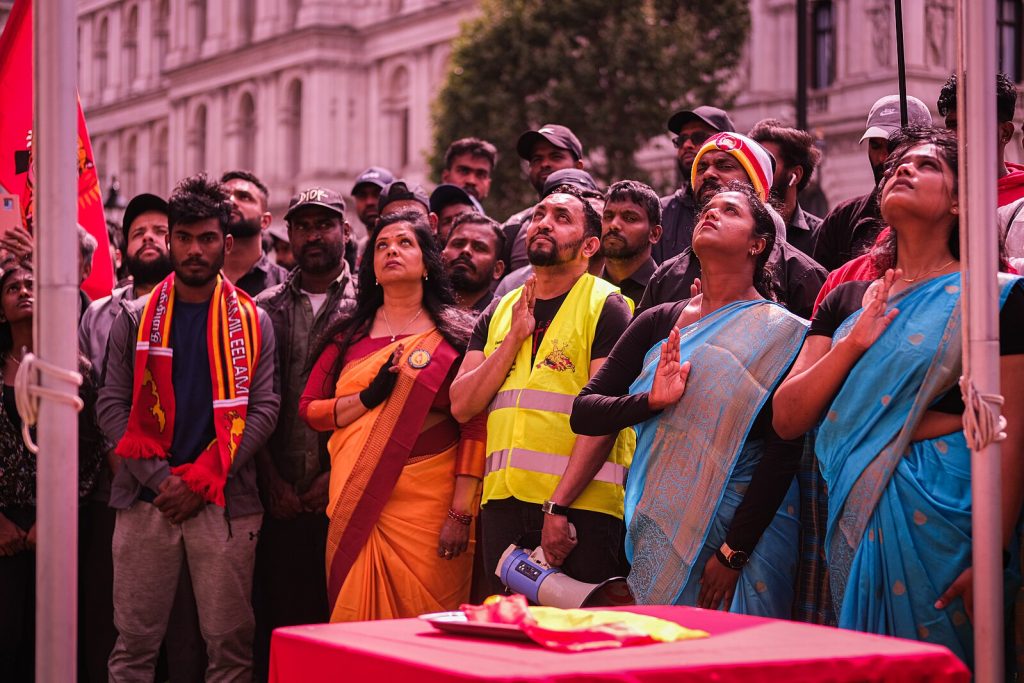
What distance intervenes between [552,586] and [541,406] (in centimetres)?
69

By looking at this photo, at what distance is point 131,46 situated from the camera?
63.0 metres

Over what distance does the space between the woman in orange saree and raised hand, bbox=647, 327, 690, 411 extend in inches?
57.5

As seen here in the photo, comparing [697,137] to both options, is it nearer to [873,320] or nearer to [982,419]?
[873,320]

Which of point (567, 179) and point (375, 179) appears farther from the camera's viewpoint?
point (375, 179)

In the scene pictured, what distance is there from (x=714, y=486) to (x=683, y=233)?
249 cm

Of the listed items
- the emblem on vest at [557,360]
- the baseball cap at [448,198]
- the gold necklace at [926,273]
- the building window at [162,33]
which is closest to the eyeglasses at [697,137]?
the baseball cap at [448,198]

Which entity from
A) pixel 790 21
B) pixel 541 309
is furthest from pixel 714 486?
pixel 790 21

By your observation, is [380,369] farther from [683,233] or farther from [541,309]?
[683,233]

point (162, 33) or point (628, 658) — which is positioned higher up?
point (162, 33)

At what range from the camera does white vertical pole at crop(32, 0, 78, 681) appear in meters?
3.54

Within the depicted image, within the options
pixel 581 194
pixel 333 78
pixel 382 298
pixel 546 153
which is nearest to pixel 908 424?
pixel 581 194

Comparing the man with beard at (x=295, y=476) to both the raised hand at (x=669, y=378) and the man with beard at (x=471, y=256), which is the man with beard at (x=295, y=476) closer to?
the man with beard at (x=471, y=256)

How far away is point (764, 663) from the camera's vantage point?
2.97 meters

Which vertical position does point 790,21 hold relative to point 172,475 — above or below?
above
